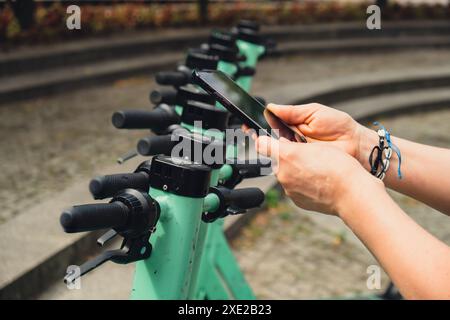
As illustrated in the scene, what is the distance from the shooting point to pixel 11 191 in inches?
158

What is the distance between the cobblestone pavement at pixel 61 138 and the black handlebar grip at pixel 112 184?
2507mm

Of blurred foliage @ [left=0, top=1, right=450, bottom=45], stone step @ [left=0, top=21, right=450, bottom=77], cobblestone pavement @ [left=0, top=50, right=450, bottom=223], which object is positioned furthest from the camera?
blurred foliage @ [left=0, top=1, right=450, bottom=45]

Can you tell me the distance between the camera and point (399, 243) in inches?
46.3

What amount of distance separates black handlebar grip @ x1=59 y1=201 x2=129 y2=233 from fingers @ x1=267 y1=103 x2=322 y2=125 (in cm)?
60

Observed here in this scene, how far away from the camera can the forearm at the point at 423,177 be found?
1701mm

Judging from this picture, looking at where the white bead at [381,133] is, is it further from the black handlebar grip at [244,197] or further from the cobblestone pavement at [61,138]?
the cobblestone pavement at [61,138]

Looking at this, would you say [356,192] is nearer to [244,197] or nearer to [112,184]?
[244,197]

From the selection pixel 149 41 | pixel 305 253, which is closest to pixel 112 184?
pixel 305 253

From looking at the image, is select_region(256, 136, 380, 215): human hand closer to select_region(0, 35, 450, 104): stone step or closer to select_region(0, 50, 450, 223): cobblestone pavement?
select_region(0, 50, 450, 223): cobblestone pavement

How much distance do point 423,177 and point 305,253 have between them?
218cm

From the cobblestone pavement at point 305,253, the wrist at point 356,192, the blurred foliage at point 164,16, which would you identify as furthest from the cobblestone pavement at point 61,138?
the wrist at point 356,192

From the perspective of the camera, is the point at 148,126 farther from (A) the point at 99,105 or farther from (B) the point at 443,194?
(A) the point at 99,105

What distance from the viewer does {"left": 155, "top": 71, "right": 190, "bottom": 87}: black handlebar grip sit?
2.24 meters

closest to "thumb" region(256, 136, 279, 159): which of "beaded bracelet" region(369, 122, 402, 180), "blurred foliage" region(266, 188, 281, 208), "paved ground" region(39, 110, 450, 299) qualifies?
"beaded bracelet" region(369, 122, 402, 180)
